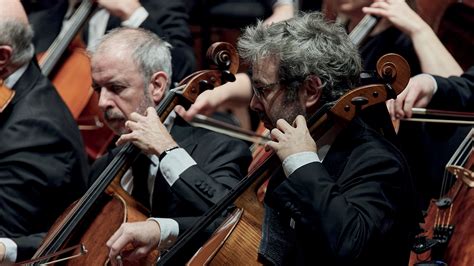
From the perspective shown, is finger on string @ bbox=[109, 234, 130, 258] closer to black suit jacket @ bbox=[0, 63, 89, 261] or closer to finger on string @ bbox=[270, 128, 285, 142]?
finger on string @ bbox=[270, 128, 285, 142]

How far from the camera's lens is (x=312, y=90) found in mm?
2387

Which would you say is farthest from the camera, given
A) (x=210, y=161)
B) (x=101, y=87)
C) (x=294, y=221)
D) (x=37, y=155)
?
(x=37, y=155)

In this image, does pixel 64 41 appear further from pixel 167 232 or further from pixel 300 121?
pixel 300 121

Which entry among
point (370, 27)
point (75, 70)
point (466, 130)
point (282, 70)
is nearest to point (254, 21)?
point (75, 70)

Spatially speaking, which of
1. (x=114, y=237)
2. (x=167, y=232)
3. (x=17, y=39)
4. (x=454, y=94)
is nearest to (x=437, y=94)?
(x=454, y=94)

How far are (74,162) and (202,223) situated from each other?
0.95 m

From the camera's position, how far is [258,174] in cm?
236

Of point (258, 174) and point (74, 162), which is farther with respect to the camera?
point (74, 162)

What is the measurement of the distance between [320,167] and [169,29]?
1.58m

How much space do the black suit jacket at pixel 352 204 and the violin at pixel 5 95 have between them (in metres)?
1.13

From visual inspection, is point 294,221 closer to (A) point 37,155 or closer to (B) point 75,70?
(A) point 37,155

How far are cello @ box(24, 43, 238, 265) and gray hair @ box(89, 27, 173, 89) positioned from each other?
0.86ft

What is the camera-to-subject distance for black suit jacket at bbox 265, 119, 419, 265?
218cm

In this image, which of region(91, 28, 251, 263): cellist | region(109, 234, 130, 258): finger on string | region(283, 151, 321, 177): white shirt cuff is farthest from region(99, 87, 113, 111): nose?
region(283, 151, 321, 177): white shirt cuff
